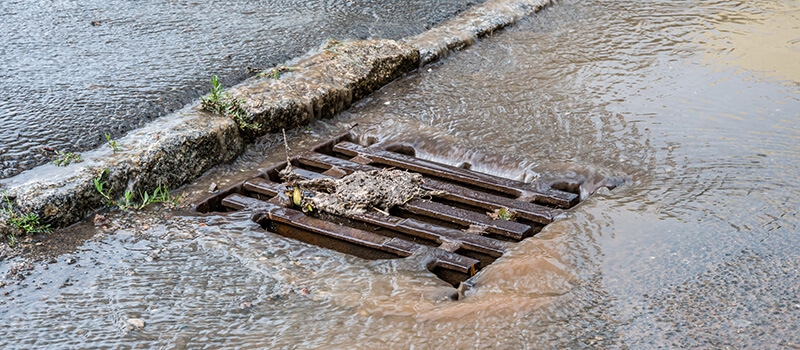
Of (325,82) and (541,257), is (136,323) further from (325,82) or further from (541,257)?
(325,82)

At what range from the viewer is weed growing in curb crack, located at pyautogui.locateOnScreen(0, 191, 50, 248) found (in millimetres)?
2676

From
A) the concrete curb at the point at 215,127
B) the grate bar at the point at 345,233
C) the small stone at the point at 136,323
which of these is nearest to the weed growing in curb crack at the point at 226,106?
the concrete curb at the point at 215,127

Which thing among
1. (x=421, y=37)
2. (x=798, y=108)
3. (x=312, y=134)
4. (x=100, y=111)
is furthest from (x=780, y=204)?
(x=100, y=111)

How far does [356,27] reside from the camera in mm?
4531

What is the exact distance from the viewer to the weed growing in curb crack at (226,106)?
11.1ft

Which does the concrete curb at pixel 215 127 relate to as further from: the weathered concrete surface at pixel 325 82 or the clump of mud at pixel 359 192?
the clump of mud at pixel 359 192

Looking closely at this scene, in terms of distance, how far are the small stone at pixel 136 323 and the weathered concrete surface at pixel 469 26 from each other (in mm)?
2576

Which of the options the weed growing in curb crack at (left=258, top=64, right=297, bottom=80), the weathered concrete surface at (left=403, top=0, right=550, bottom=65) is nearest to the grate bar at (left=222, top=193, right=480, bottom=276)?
the weed growing in curb crack at (left=258, top=64, right=297, bottom=80)

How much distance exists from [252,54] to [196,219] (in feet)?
4.48

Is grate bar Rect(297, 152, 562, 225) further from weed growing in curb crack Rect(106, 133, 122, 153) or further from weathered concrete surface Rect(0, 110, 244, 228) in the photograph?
weed growing in curb crack Rect(106, 133, 122, 153)

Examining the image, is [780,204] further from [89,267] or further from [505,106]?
[89,267]

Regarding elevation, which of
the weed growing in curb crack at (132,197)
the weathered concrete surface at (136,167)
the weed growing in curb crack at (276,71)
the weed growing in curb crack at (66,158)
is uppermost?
the weed growing in curb crack at (276,71)

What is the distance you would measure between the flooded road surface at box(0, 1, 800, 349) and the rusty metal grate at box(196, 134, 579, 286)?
11 centimetres

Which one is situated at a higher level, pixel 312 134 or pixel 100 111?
pixel 100 111
